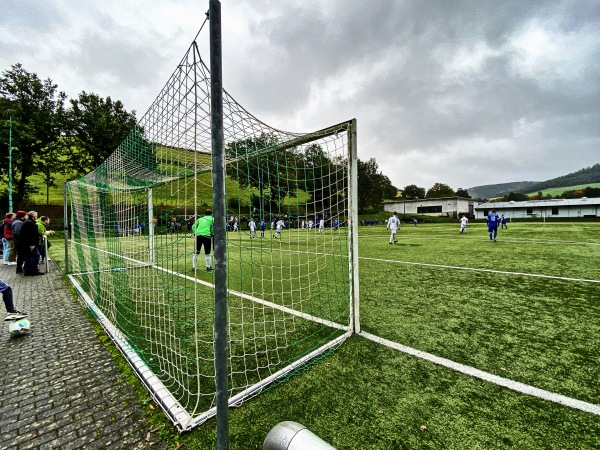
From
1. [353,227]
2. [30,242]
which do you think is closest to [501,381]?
[353,227]

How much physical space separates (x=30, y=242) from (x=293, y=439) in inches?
387

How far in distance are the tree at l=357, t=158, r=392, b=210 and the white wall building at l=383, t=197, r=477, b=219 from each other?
4490 mm

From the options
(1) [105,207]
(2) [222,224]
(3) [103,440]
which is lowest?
(3) [103,440]

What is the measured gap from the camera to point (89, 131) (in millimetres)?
34281

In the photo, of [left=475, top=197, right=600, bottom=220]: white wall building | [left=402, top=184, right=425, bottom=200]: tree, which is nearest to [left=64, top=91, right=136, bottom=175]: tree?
[left=475, top=197, right=600, bottom=220]: white wall building

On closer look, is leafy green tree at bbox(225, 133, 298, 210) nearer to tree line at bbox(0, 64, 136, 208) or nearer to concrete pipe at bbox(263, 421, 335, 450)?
concrete pipe at bbox(263, 421, 335, 450)

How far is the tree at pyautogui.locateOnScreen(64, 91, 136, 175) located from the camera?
111 ft

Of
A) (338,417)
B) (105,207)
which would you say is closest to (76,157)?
(105,207)

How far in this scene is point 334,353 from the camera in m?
3.24

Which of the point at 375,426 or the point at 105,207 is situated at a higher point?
the point at 105,207

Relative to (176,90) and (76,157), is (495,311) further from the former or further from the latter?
(76,157)

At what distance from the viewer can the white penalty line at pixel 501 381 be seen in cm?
227

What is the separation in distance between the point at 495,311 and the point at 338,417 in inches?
143

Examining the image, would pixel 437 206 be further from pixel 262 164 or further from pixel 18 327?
pixel 18 327
